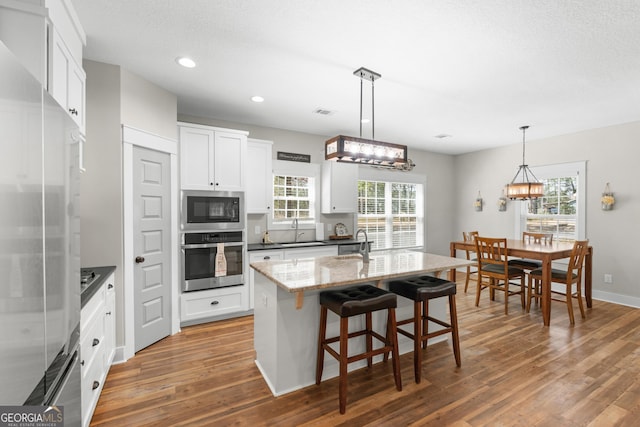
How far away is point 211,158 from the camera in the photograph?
11.9ft

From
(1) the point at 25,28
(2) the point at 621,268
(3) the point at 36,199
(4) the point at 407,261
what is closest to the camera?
(3) the point at 36,199

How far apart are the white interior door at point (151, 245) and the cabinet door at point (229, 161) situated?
583 millimetres

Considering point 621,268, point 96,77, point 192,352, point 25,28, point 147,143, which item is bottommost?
point 192,352

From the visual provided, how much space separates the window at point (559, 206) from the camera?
4.90m

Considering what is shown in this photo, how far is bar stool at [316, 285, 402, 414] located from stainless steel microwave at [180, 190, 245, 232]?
1.82 m

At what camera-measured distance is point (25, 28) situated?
1553 millimetres

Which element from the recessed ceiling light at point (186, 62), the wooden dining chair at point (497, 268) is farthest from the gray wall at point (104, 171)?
the wooden dining chair at point (497, 268)

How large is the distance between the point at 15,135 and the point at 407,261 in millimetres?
2766

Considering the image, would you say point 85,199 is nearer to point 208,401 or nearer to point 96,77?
point 96,77

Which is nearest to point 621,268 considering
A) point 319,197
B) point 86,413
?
point 319,197

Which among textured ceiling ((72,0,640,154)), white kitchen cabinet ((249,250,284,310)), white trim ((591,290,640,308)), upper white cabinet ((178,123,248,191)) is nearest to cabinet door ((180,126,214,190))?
upper white cabinet ((178,123,248,191))

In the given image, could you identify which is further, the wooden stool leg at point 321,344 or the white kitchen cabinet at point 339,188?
the white kitchen cabinet at point 339,188

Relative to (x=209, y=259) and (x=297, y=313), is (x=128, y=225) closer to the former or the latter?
(x=209, y=259)

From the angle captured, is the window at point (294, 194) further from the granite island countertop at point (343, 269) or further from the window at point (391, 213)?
the granite island countertop at point (343, 269)
